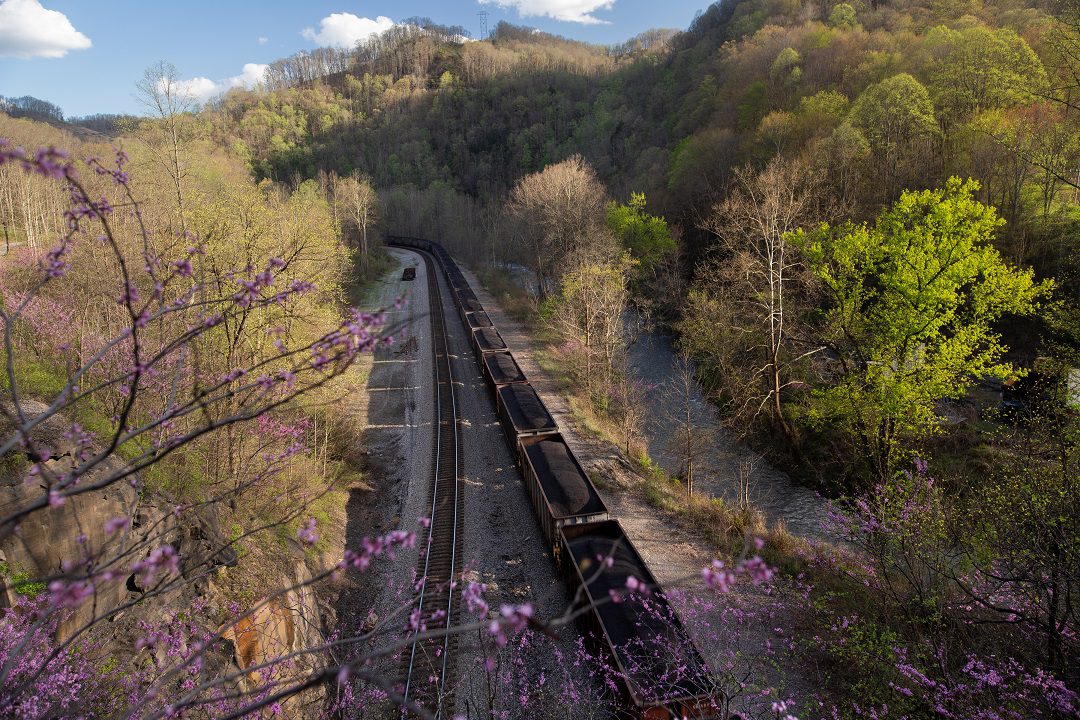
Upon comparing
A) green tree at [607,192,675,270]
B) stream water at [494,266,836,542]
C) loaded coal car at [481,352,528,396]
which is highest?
green tree at [607,192,675,270]

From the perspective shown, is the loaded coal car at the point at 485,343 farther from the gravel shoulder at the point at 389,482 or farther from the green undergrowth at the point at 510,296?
the green undergrowth at the point at 510,296

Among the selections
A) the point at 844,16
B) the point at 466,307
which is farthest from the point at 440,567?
the point at 844,16

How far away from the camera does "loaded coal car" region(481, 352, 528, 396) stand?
22359mm

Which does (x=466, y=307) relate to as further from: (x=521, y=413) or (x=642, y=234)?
(x=521, y=413)

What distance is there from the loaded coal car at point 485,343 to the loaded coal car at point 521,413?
5197 mm

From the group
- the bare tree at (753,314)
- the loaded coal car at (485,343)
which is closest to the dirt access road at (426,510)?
the loaded coal car at (485,343)

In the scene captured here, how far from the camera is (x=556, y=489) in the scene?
46.4 feet

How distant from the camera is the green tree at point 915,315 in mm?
17438

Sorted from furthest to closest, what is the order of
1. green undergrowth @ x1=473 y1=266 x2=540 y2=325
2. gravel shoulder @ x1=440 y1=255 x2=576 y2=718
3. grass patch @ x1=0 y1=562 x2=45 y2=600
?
green undergrowth @ x1=473 y1=266 x2=540 y2=325 → gravel shoulder @ x1=440 y1=255 x2=576 y2=718 → grass patch @ x1=0 y1=562 x2=45 y2=600

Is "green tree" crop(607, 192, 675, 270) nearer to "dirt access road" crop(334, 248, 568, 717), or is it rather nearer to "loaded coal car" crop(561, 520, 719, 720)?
"dirt access road" crop(334, 248, 568, 717)

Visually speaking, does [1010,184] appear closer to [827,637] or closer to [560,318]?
[560,318]

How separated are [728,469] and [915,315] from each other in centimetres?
889

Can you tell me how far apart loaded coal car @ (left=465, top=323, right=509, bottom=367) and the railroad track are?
1.75m

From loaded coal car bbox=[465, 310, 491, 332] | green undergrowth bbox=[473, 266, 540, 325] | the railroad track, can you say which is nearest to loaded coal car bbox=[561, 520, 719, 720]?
the railroad track
